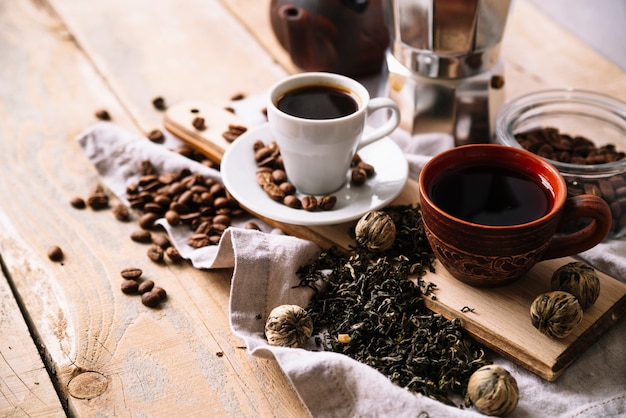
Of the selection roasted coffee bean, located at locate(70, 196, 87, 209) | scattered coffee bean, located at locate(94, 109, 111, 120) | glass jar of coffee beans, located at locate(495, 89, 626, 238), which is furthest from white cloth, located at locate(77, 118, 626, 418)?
scattered coffee bean, located at locate(94, 109, 111, 120)

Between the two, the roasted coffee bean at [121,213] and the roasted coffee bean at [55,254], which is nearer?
the roasted coffee bean at [55,254]

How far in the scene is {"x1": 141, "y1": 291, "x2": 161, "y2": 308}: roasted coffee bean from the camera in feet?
3.86

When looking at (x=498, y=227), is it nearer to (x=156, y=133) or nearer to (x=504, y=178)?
(x=504, y=178)

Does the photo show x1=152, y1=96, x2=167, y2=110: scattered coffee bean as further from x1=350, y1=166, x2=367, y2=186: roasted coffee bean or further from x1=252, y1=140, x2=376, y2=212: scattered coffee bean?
x1=350, y1=166, x2=367, y2=186: roasted coffee bean

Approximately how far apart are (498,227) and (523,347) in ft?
0.62

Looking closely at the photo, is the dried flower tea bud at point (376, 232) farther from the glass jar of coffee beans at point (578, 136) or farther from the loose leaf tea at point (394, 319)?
the glass jar of coffee beans at point (578, 136)

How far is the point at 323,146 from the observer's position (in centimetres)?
123

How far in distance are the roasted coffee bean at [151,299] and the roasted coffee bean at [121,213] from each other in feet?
0.85

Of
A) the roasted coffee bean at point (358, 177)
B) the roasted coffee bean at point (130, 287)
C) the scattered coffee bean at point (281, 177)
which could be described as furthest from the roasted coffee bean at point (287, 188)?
the roasted coffee bean at point (130, 287)

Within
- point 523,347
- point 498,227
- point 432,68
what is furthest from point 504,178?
point 432,68

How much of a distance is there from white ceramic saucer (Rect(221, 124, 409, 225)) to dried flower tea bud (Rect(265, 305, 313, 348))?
0.68 feet

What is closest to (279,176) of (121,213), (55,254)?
(121,213)

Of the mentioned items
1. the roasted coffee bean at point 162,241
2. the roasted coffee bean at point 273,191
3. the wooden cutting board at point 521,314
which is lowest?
the wooden cutting board at point 521,314

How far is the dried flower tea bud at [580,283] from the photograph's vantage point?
3.46 ft
